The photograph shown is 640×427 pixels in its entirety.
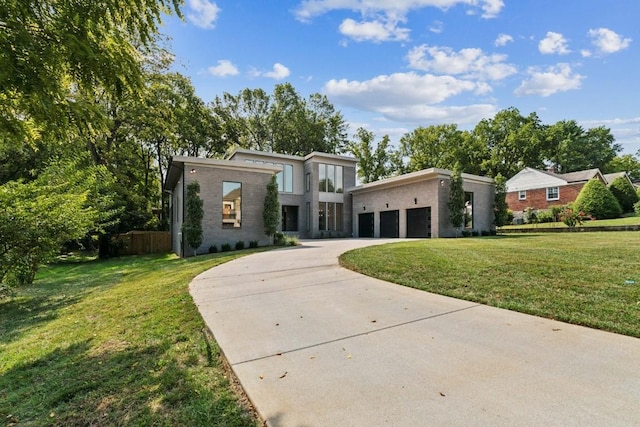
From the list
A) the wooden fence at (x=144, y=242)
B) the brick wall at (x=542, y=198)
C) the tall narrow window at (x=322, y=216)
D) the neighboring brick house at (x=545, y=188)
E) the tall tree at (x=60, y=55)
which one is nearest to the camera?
the tall tree at (x=60, y=55)

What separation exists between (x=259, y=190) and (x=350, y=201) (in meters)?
9.09

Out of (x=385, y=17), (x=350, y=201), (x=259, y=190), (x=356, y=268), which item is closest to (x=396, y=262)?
(x=356, y=268)

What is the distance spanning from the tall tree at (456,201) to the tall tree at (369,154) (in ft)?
65.9

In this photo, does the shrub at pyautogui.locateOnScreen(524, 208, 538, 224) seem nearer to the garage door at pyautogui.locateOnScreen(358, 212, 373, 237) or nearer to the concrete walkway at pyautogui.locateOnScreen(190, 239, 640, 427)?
the garage door at pyautogui.locateOnScreen(358, 212, 373, 237)

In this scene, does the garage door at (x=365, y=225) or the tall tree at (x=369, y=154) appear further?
the tall tree at (x=369, y=154)

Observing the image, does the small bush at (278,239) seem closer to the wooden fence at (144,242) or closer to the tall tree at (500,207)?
the wooden fence at (144,242)

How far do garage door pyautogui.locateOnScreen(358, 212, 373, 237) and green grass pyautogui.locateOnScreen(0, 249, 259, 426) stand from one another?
54.5ft

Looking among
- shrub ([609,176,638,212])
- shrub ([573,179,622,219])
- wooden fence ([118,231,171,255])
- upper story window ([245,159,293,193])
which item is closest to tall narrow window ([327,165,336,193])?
upper story window ([245,159,293,193])

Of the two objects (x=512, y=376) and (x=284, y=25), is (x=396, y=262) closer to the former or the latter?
(x=512, y=376)

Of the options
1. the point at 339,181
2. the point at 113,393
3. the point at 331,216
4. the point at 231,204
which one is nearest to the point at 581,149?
the point at 339,181

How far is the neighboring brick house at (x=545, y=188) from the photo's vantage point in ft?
93.2

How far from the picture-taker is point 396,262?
308 inches

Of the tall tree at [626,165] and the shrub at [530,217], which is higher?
the tall tree at [626,165]

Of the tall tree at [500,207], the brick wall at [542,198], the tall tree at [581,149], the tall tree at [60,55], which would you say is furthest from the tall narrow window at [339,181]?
the tall tree at [581,149]
